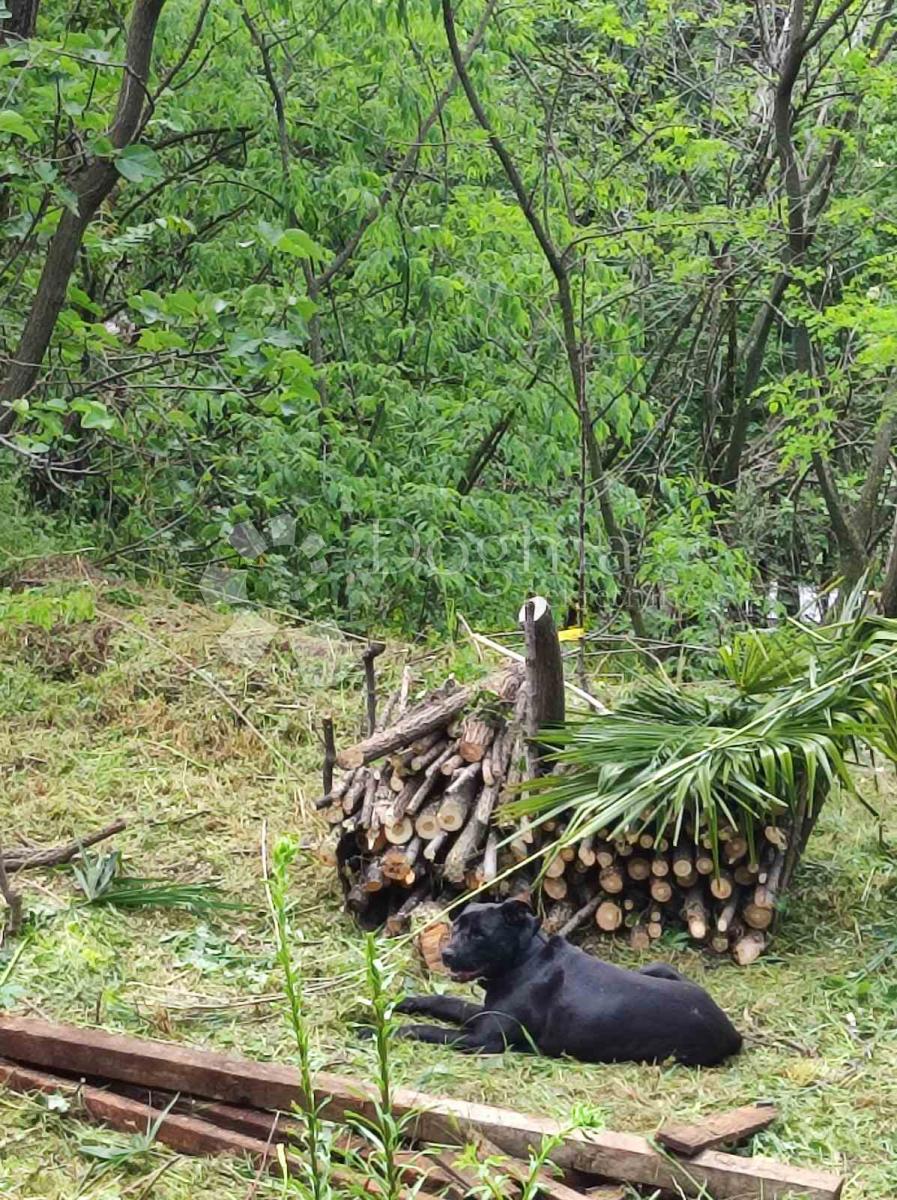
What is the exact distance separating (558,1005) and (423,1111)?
3.89ft

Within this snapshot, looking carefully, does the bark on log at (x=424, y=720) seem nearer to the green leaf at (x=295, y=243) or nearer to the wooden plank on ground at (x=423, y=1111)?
the wooden plank on ground at (x=423, y=1111)

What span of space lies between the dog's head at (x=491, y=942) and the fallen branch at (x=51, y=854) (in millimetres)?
1666

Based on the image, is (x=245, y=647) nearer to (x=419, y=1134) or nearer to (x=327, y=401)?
(x=327, y=401)

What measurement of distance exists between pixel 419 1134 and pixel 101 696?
426 centimetres

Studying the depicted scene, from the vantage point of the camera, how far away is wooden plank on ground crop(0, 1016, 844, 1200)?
326 centimetres

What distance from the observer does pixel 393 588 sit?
9680 mm

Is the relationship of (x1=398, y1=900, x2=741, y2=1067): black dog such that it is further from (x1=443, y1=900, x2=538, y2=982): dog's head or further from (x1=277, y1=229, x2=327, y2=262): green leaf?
(x1=277, y1=229, x2=327, y2=262): green leaf

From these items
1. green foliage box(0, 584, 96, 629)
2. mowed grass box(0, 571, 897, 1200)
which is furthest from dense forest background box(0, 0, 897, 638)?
→ mowed grass box(0, 571, 897, 1200)

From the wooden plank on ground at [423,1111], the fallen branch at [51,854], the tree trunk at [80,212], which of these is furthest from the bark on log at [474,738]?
the tree trunk at [80,212]

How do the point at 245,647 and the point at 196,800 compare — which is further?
the point at 245,647

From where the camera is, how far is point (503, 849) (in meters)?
5.21

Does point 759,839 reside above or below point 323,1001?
above

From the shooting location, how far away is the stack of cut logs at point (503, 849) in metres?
5.04

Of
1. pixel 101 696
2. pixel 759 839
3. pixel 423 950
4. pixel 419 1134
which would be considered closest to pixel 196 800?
pixel 101 696
